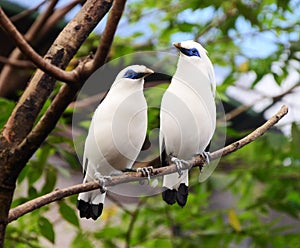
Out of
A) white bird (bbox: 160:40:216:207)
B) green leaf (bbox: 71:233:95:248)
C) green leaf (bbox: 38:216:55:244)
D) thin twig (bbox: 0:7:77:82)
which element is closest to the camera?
white bird (bbox: 160:40:216:207)

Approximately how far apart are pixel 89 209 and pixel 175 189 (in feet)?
0.21

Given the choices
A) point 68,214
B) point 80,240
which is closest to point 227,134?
point 68,214

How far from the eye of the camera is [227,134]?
3.01 ft

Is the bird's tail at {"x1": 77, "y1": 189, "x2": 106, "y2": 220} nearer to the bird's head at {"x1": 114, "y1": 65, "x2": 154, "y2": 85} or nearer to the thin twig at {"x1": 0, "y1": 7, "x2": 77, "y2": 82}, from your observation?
the bird's head at {"x1": 114, "y1": 65, "x2": 154, "y2": 85}

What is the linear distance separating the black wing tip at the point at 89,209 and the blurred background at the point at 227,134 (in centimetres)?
36

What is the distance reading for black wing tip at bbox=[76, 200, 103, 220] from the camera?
40 cm

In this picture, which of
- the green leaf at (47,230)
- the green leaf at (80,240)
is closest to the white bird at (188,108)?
the green leaf at (47,230)

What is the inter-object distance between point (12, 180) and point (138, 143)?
0.32 metres

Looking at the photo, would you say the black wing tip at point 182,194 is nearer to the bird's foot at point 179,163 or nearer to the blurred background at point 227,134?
the bird's foot at point 179,163

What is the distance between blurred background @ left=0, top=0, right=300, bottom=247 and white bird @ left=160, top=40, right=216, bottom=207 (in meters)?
0.41

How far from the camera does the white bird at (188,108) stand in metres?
0.34

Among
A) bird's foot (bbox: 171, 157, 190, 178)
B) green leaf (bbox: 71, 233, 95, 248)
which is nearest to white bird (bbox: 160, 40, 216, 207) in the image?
bird's foot (bbox: 171, 157, 190, 178)

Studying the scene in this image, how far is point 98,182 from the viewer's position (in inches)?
14.3

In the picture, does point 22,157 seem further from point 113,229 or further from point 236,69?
point 236,69
